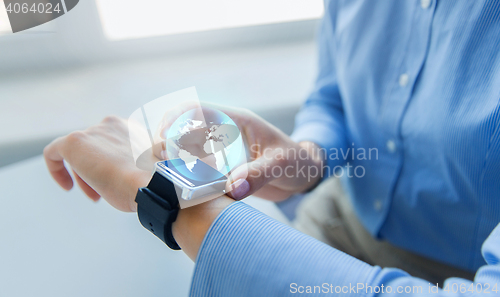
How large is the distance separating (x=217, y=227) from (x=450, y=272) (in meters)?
0.42

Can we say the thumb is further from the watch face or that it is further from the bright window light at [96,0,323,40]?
the bright window light at [96,0,323,40]

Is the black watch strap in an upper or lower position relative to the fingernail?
upper

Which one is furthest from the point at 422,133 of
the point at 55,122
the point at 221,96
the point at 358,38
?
the point at 55,122

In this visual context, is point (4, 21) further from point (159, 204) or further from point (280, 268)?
point (280, 268)

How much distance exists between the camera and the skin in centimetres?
32

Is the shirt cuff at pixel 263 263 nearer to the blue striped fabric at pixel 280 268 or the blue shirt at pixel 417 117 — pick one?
the blue striped fabric at pixel 280 268

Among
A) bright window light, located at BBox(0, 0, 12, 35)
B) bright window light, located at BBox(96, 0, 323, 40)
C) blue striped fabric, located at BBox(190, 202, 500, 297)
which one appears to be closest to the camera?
blue striped fabric, located at BBox(190, 202, 500, 297)

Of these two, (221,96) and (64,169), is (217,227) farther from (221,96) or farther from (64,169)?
(221,96)

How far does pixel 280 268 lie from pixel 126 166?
0.21 metres

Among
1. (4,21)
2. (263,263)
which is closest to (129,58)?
(4,21)

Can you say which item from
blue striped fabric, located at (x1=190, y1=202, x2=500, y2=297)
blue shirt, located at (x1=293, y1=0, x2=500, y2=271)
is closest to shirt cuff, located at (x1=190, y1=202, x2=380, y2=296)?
blue striped fabric, located at (x1=190, y1=202, x2=500, y2=297)

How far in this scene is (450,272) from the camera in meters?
0.51

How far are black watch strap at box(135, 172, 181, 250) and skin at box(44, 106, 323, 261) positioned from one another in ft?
0.04

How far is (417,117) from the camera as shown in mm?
439
